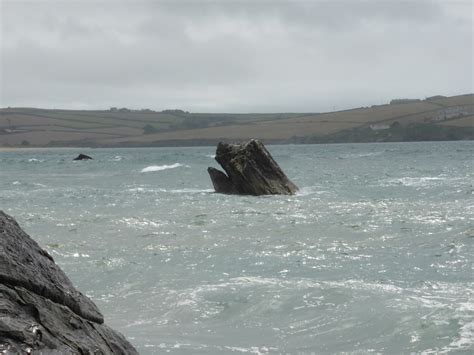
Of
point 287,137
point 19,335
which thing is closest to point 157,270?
point 19,335

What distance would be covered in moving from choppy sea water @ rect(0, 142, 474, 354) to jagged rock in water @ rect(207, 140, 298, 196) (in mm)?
5525

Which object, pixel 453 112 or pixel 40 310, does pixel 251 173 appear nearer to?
pixel 40 310

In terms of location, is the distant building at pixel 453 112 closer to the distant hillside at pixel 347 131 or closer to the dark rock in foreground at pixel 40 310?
the distant hillside at pixel 347 131

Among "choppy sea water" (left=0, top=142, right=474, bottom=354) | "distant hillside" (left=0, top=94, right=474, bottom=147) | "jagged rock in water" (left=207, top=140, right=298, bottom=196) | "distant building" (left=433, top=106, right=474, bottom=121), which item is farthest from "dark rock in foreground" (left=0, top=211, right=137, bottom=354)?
"distant building" (left=433, top=106, right=474, bottom=121)

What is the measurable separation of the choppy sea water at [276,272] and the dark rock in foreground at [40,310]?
2.65m

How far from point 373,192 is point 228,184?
24.9 feet

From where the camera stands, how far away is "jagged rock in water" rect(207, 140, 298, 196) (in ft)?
110

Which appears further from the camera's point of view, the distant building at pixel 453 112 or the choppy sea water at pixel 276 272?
the distant building at pixel 453 112

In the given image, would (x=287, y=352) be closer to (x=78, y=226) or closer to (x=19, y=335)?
(x=19, y=335)

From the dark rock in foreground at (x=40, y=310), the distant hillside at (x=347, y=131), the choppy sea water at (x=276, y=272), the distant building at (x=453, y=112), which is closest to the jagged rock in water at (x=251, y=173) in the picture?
the choppy sea water at (x=276, y=272)

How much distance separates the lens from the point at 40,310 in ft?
17.8

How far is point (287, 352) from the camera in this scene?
28.6 ft

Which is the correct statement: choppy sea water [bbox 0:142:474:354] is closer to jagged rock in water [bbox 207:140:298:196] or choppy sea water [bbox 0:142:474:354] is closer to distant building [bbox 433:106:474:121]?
jagged rock in water [bbox 207:140:298:196]

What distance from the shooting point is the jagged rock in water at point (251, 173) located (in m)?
33.5
